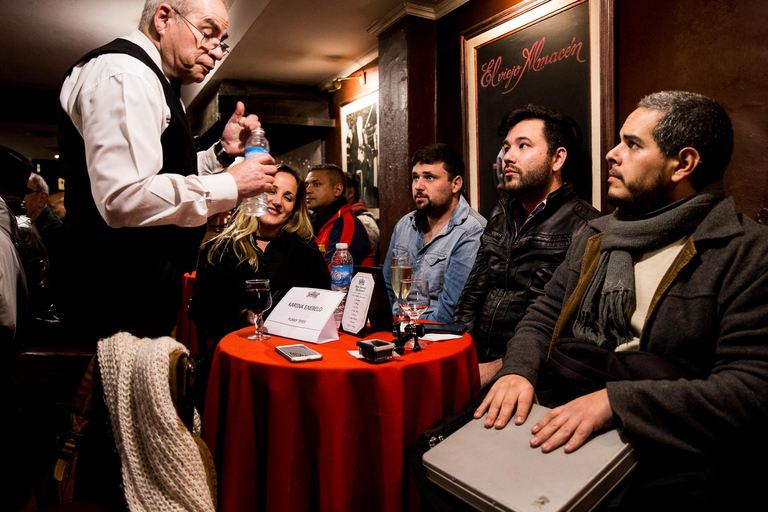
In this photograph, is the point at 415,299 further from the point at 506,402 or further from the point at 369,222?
the point at 369,222

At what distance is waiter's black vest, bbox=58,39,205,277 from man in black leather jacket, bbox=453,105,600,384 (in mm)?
1414

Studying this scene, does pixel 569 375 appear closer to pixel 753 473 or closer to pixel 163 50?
pixel 753 473

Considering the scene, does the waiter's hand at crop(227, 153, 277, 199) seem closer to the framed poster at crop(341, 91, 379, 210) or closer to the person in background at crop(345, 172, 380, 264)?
the person in background at crop(345, 172, 380, 264)

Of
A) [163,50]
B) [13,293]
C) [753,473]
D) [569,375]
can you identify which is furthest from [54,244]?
[753,473]

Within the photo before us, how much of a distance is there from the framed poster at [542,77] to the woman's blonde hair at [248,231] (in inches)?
57.7

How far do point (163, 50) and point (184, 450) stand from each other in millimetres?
1317

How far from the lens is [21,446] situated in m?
1.44

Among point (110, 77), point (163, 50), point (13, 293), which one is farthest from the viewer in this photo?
point (13, 293)

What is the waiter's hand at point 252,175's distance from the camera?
159 cm

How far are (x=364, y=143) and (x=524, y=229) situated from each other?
3.31 meters

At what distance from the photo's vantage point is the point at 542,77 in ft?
10.1

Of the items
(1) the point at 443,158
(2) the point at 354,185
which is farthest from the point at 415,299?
(2) the point at 354,185

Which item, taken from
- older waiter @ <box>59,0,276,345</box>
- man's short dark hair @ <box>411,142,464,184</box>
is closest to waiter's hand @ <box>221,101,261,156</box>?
older waiter @ <box>59,0,276,345</box>

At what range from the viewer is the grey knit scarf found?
135 cm
